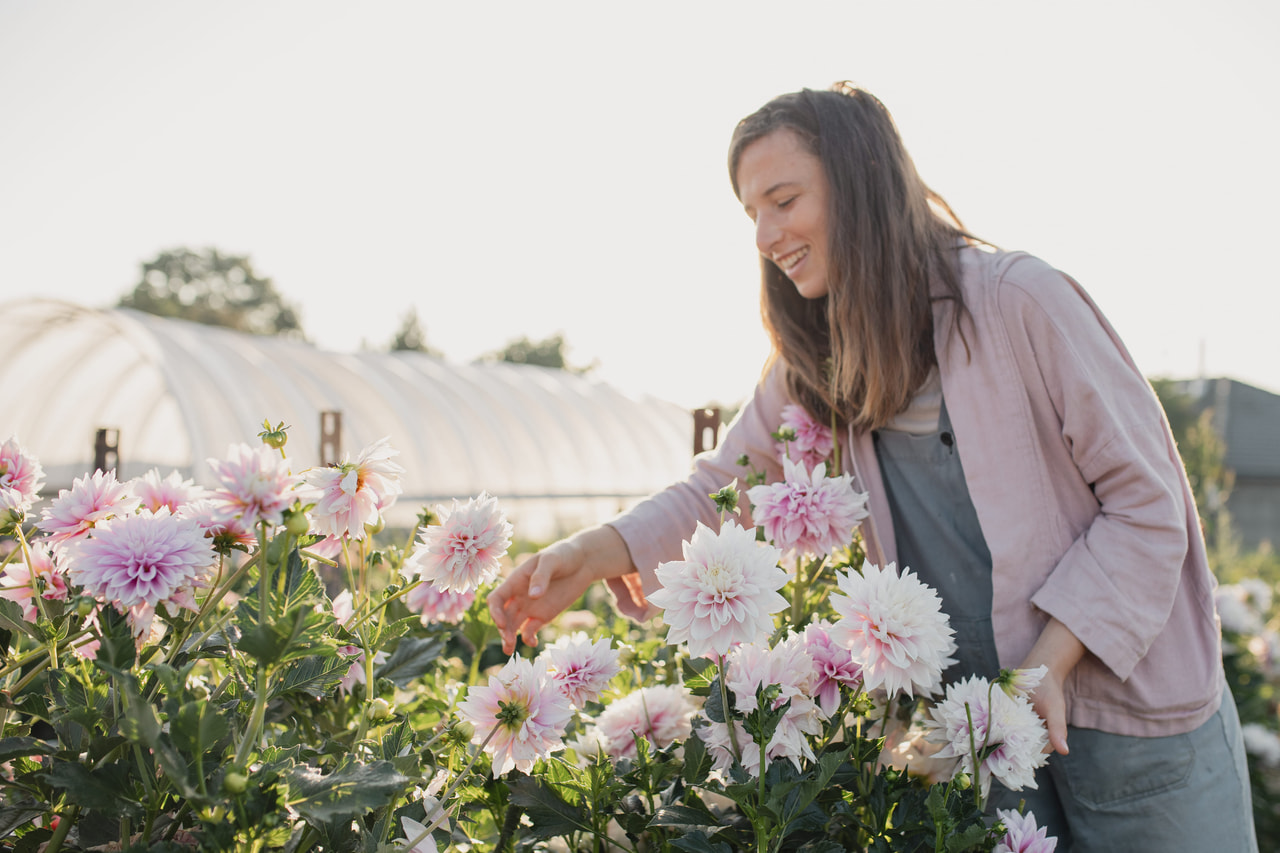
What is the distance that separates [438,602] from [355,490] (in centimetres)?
46

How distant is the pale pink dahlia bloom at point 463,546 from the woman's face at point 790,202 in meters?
0.76

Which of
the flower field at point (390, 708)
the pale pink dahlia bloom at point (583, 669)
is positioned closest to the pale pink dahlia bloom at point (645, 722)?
the flower field at point (390, 708)

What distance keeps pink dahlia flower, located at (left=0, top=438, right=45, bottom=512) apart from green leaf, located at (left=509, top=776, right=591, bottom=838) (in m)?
0.59

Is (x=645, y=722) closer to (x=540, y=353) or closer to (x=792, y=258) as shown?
(x=792, y=258)

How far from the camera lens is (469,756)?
94cm

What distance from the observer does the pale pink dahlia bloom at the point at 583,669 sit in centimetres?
96

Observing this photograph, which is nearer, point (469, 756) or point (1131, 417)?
point (469, 756)

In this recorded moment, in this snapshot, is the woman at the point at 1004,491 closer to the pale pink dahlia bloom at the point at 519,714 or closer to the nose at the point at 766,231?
the nose at the point at 766,231

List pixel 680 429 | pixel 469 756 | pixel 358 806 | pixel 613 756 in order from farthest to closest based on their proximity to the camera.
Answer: pixel 680 429
pixel 613 756
pixel 469 756
pixel 358 806

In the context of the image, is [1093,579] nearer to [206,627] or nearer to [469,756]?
[469,756]

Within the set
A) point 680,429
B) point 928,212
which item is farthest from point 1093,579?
point 680,429

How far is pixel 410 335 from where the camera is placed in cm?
2648

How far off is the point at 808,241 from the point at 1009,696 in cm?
79

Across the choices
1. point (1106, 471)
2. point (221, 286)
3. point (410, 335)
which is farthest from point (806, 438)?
point (221, 286)
